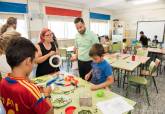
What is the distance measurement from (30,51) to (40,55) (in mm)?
1251

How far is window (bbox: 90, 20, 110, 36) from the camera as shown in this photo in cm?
867

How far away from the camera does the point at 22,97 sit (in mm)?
800

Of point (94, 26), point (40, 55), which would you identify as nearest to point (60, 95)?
point (40, 55)

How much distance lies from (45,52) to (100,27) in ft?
25.0

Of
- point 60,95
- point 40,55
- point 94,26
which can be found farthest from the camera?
point 94,26

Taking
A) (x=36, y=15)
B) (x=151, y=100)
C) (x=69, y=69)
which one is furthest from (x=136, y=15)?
(x=151, y=100)

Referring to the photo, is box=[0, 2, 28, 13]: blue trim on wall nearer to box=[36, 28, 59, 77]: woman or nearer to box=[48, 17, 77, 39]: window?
box=[48, 17, 77, 39]: window

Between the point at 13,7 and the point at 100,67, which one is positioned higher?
the point at 13,7

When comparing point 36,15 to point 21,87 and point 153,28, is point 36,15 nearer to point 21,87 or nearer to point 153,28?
point 21,87

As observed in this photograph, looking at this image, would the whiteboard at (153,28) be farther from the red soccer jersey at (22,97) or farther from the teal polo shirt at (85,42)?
the red soccer jersey at (22,97)

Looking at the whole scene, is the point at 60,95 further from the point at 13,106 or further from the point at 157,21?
the point at 157,21

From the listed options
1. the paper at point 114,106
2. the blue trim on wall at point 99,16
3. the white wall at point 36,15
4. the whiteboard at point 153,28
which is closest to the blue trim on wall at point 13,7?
the white wall at point 36,15

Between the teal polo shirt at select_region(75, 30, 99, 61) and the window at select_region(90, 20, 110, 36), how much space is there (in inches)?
236

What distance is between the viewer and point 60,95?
1.50 meters
